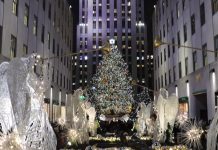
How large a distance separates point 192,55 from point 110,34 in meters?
98.0

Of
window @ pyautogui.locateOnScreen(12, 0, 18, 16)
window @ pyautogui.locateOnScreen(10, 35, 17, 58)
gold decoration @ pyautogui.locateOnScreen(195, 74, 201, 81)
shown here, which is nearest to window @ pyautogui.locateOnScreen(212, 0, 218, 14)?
gold decoration @ pyautogui.locateOnScreen(195, 74, 201, 81)

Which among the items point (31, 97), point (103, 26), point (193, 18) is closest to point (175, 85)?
point (193, 18)

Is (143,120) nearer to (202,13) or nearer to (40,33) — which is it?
(202,13)

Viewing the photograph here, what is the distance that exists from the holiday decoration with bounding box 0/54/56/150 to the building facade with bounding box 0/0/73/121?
8.66m

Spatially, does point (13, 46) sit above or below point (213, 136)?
above

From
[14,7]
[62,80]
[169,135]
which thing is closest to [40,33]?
[14,7]

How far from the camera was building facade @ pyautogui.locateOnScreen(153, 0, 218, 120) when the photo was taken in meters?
26.6

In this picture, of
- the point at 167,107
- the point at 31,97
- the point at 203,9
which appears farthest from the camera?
the point at 203,9

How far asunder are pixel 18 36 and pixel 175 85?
20910 mm

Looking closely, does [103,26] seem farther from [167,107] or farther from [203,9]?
[167,107]

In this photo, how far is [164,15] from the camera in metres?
49.1

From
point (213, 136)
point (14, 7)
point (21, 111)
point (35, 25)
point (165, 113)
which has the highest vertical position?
point (35, 25)

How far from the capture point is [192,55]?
33.2m

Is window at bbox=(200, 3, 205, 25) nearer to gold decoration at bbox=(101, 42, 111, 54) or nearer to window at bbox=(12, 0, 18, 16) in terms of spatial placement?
window at bbox=(12, 0, 18, 16)
